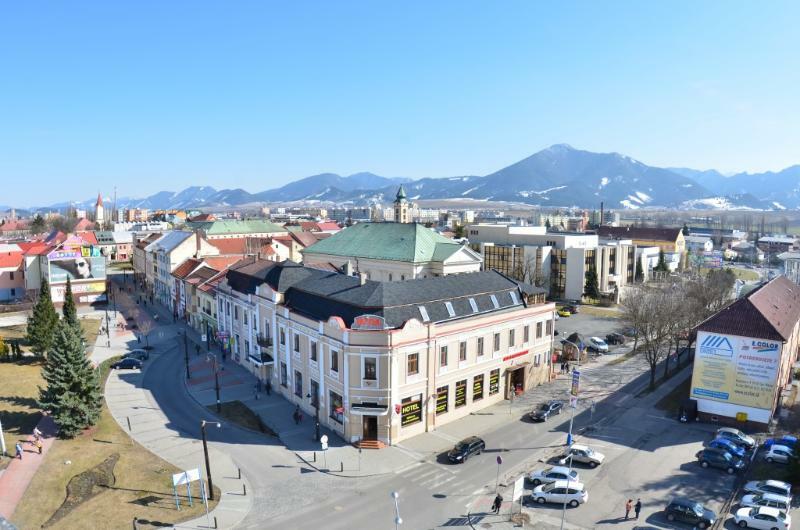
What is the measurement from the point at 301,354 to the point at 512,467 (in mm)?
19838

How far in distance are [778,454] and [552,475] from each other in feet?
57.0

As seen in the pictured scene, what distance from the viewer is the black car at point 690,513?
29500 millimetres

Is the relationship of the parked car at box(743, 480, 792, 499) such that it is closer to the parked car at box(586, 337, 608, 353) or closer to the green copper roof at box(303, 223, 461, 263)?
the parked car at box(586, 337, 608, 353)

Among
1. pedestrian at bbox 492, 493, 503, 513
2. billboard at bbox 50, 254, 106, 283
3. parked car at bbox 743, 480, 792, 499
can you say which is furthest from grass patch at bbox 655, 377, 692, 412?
billboard at bbox 50, 254, 106, 283

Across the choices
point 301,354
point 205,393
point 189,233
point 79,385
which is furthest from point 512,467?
point 189,233

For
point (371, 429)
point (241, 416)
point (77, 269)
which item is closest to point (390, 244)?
point (241, 416)

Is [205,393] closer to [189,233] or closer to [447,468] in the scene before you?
[447,468]

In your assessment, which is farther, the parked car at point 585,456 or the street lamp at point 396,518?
the parked car at point 585,456

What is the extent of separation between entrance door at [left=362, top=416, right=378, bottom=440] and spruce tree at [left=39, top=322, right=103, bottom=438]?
22.3 metres

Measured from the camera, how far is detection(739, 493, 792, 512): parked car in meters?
30.3

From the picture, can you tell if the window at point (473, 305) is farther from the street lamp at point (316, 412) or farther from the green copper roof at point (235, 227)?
the green copper roof at point (235, 227)

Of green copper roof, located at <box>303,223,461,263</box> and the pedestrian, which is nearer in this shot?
the pedestrian

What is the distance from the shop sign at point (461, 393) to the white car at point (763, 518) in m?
20.6

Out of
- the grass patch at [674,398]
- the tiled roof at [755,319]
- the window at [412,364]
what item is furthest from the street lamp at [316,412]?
the tiled roof at [755,319]
